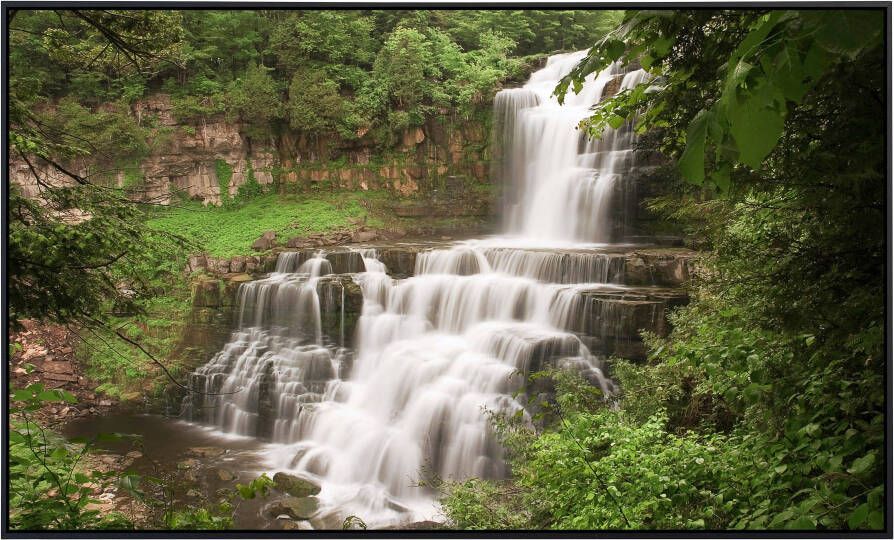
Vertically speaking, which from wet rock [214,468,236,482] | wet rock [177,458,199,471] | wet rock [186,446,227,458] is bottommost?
wet rock [186,446,227,458]

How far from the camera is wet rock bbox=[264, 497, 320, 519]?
638 centimetres

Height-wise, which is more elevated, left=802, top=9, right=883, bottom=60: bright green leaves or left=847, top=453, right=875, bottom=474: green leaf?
left=802, top=9, right=883, bottom=60: bright green leaves

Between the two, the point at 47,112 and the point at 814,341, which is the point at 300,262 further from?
the point at 814,341

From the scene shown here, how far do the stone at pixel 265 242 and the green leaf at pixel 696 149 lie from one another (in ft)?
43.1

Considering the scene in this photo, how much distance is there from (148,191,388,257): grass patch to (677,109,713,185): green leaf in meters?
13.1

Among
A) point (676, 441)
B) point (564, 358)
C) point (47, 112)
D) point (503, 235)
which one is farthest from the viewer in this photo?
point (503, 235)

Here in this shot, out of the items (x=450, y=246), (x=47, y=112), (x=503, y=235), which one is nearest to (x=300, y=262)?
(x=450, y=246)

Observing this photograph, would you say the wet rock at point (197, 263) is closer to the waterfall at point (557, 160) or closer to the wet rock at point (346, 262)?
the wet rock at point (346, 262)

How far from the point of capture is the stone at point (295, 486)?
699cm

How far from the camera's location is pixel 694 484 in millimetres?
2820

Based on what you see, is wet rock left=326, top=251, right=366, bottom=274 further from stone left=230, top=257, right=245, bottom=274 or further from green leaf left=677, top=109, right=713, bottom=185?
green leaf left=677, top=109, right=713, bottom=185

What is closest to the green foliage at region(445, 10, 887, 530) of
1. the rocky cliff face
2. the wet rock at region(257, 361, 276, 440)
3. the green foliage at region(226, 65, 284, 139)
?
the wet rock at region(257, 361, 276, 440)

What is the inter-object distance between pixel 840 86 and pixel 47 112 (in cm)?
1416

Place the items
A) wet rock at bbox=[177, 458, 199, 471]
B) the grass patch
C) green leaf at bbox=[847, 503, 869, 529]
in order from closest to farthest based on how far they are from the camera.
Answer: green leaf at bbox=[847, 503, 869, 529]
wet rock at bbox=[177, 458, 199, 471]
the grass patch
